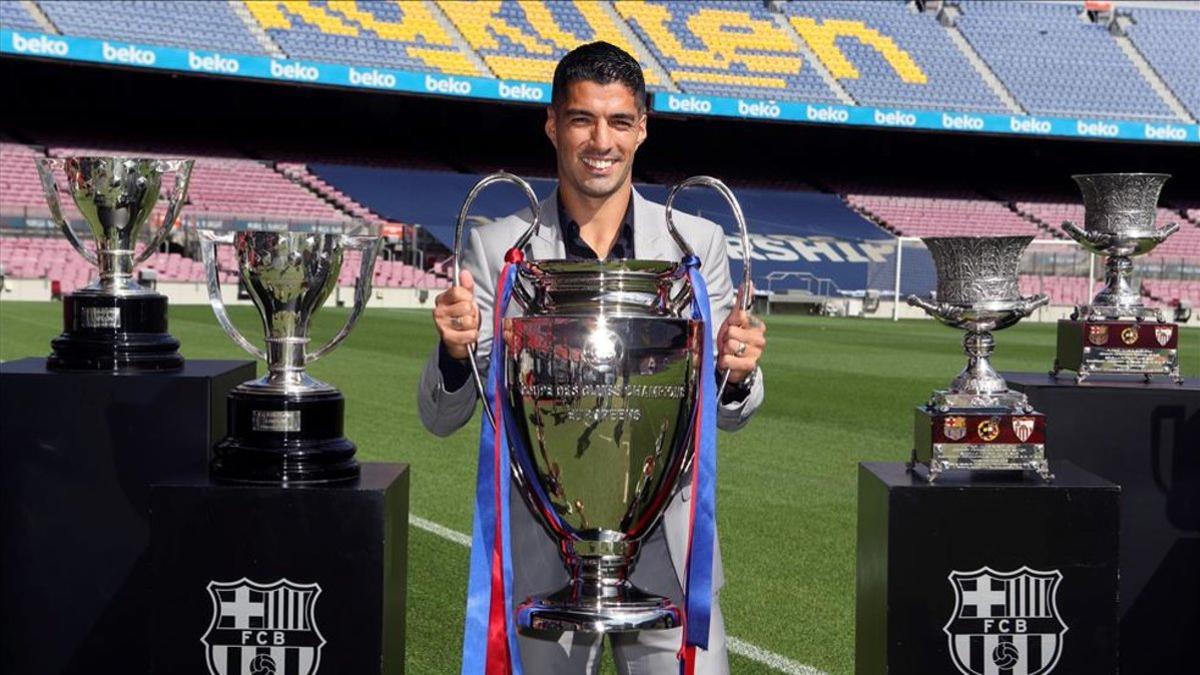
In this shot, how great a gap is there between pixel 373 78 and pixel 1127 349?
70.8 feet

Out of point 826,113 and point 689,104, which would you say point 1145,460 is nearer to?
point 689,104

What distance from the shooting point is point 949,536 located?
7.91 ft

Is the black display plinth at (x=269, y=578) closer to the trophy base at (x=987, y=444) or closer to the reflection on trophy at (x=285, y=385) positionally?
the reflection on trophy at (x=285, y=385)

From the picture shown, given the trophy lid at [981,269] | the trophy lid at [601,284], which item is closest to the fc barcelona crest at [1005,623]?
the trophy lid at [981,269]

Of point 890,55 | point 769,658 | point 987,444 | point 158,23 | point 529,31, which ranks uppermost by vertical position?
point 890,55

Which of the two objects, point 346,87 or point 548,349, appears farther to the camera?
point 346,87

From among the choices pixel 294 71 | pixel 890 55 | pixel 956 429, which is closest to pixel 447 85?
pixel 294 71

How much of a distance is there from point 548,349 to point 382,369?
9.30 metres

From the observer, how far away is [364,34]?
2673 cm

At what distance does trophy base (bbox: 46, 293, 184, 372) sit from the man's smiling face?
1157 millimetres

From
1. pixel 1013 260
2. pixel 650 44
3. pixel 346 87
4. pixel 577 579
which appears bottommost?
A: pixel 577 579

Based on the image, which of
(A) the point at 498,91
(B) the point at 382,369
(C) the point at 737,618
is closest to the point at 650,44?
(A) the point at 498,91

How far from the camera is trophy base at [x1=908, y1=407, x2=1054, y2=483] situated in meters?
2.53

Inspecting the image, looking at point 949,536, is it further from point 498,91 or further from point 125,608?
point 498,91
